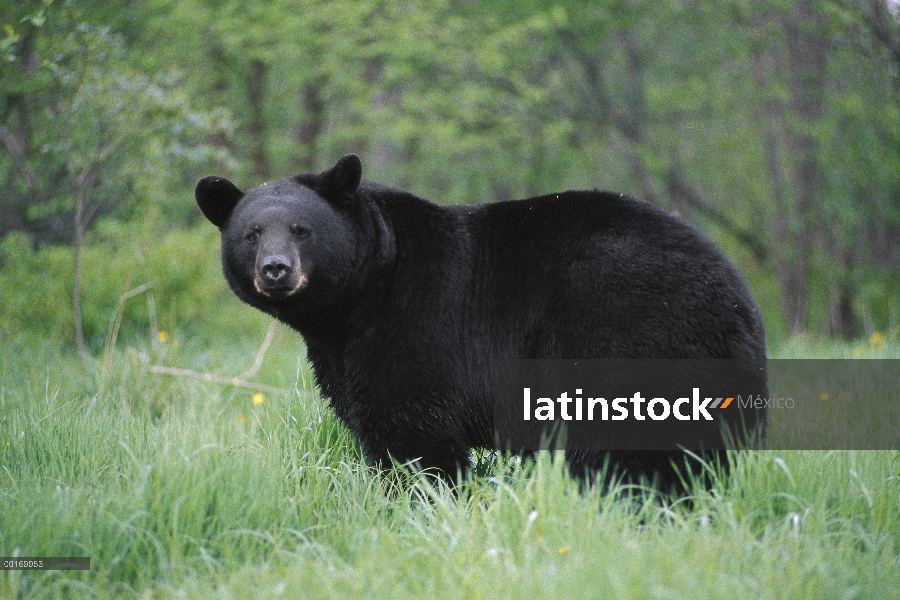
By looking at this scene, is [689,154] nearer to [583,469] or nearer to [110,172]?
[110,172]

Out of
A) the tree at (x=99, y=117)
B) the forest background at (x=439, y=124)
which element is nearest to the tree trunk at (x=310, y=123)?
the forest background at (x=439, y=124)

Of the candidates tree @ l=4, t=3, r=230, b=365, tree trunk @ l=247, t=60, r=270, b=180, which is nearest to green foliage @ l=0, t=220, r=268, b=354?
tree @ l=4, t=3, r=230, b=365

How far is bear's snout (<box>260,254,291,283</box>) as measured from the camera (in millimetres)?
3508

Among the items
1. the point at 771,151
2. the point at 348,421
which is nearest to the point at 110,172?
the point at 348,421

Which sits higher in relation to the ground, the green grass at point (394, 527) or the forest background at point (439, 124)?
the forest background at point (439, 124)

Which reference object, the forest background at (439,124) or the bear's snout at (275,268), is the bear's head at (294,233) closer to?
the bear's snout at (275,268)

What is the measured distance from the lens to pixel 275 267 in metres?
3.53

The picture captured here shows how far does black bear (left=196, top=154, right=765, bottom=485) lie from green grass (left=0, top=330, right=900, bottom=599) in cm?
31

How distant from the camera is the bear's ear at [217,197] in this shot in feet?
12.6

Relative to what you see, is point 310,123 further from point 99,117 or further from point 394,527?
point 394,527

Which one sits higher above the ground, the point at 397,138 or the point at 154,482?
the point at 397,138

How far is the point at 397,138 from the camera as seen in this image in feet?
43.5

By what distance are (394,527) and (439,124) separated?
10.8 meters

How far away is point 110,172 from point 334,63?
574cm
